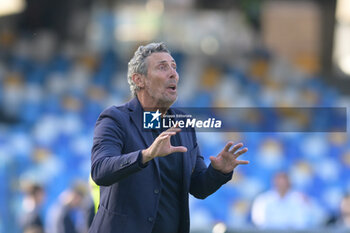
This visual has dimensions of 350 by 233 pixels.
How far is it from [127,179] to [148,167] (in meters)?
0.12

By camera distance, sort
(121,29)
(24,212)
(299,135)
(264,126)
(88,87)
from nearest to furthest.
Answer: (24,212) < (264,126) < (299,135) < (88,87) < (121,29)

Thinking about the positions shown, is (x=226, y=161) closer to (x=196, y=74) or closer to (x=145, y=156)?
(x=145, y=156)

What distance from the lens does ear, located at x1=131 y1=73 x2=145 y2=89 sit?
3.83 metres

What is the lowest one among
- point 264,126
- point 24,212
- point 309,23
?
point 24,212

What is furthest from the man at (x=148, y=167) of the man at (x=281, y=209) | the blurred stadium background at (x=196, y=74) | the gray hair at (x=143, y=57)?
the blurred stadium background at (x=196, y=74)

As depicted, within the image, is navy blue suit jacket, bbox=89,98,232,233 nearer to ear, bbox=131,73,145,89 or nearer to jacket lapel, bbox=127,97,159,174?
jacket lapel, bbox=127,97,159,174

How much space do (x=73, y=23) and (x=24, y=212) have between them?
6.98 metres

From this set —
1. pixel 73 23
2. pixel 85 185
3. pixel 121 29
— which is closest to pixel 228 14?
pixel 121 29

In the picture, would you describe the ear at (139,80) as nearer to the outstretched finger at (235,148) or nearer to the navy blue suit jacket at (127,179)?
the navy blue suit jacket at (127,179)

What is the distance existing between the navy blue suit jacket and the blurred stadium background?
7393mm

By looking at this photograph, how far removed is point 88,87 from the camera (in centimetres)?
1432

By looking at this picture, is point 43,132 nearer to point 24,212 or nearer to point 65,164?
point 65,164

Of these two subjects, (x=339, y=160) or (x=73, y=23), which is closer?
(x=339, y=160)

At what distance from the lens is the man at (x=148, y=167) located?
3590 millimetres
